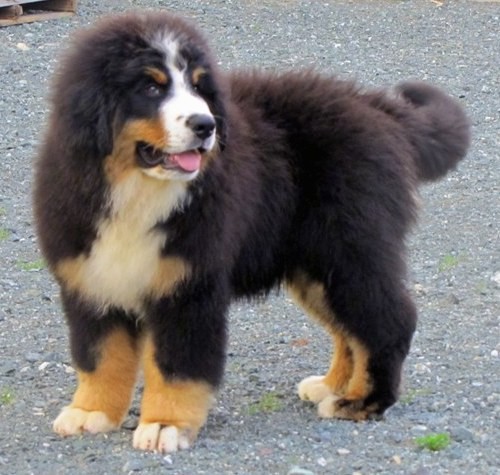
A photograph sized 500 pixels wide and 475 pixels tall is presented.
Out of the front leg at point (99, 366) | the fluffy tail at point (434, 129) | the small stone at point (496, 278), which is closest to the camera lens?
the front leg at point (99, 366)

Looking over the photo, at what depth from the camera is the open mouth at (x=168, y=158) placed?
16.2 ft

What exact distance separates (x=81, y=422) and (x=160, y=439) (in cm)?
41

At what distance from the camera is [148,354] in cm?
530

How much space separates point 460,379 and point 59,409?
6.29 feet

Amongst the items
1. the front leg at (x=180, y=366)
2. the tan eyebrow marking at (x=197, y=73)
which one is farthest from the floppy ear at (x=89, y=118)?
the front leg at (x=180, y=366)

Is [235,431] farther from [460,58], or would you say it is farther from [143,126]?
[460,58]

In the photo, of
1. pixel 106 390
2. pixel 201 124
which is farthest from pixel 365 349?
pixel 201 124

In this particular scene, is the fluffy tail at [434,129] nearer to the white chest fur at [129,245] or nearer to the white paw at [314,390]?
the white paw at [314,390]

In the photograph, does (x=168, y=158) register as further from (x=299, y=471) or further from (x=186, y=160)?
(x=299, y=471)

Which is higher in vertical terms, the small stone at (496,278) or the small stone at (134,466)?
the small stone at (134,466)

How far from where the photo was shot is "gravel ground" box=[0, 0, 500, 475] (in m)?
5.16

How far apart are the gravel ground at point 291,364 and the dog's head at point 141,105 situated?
1.17 meters

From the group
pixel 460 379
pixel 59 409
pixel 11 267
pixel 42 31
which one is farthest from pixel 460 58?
pixel 59 409

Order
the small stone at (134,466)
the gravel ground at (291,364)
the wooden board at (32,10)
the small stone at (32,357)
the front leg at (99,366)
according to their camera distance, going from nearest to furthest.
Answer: the small stone at (134,466) < the gravel ground at (291,364) < the front leg at (99,366) < the small stone at (32,357) < the wooden board at (32,10)
